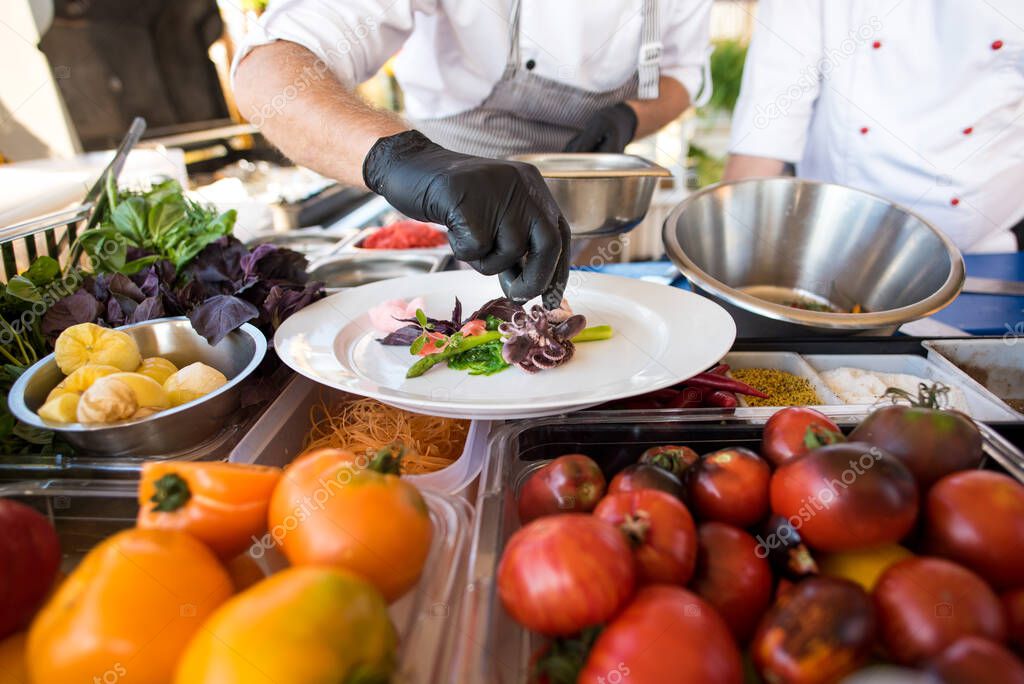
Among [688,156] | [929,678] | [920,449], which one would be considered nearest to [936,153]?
[920,449]

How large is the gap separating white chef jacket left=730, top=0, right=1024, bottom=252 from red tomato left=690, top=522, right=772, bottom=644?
6.41 ft

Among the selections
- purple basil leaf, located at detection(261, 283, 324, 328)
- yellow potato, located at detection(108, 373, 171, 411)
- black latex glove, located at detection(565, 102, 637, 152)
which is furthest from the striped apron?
yellow potato, located at detection(108, 373, 171, 411)

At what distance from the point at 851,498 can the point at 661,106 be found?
2.23 meters

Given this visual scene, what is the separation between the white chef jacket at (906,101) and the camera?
77.7 inches

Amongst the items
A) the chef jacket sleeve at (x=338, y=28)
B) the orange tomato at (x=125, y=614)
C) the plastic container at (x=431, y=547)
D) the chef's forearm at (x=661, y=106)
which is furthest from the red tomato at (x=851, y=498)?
the chef's forearm at (x=661, y=106)

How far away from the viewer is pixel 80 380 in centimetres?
94

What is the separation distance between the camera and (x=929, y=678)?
458 mm

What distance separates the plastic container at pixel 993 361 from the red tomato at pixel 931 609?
3.19 feet

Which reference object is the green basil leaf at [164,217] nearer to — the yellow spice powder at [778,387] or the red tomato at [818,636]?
the yellow spice powder at [778,387]

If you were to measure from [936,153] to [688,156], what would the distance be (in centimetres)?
386

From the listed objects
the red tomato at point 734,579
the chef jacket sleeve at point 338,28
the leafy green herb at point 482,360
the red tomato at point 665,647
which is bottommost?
the leafy green herb at point 482,360

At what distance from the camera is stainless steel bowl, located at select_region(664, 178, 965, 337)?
162 cm

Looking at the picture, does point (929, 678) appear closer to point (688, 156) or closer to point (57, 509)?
point (57, 509)

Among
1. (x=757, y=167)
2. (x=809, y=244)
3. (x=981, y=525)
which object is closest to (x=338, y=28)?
(x=809, y=244)
